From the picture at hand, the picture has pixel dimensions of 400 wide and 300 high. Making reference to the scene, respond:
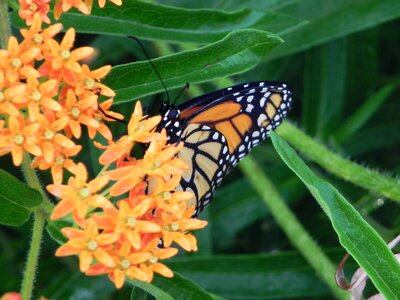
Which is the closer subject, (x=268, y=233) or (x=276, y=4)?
(x=276, y=4)

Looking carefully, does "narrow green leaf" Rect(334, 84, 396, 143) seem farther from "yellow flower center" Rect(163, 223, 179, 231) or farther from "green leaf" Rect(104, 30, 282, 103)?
"yellow flower center" Rect(163, 223, 179, 231)

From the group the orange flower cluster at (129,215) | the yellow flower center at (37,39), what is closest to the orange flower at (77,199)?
the orange flower cluster at (129,215)

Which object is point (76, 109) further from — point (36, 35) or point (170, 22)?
point (170, 22)

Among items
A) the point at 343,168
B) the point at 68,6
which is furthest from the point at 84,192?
the point at 343,168

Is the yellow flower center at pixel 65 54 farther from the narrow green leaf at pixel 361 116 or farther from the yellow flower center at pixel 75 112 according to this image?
the narrow green leaf at pixel 361 116

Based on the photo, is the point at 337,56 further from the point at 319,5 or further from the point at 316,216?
the point at 316,216

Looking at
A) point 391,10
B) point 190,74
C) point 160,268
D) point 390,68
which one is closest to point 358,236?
point 160,268
